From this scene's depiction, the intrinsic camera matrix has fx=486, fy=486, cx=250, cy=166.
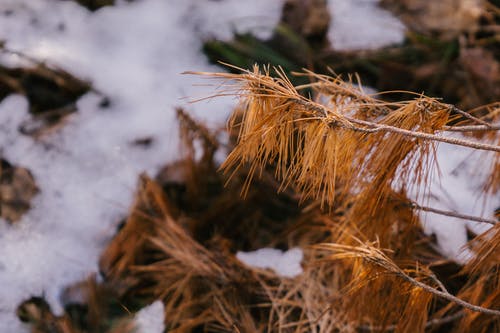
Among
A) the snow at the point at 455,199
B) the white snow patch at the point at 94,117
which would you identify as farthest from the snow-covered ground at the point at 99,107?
the snow at the point at 455,199

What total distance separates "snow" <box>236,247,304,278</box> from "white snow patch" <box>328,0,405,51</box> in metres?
0.64

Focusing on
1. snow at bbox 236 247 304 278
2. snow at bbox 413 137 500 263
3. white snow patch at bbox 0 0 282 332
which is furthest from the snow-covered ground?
snow at bbox 413 137 500 263

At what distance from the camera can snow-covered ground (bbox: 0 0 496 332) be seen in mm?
1137

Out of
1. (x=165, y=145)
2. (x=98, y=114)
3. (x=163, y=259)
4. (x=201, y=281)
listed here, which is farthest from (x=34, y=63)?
(x=201, y=281)

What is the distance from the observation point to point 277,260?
3.73ft

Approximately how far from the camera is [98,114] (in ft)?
4.30

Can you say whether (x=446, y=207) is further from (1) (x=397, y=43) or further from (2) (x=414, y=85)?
(1) (x=397, y=43)

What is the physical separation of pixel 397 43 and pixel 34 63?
104cm

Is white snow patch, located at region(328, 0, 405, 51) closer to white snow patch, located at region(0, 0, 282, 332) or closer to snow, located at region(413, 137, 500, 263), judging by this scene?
white snow patch, located at region(0, 0, 282, 332)

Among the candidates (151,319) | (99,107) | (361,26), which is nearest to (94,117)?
(99,107)

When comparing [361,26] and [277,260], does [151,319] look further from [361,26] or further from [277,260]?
[361,26]

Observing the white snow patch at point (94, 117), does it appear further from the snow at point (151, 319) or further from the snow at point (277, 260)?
the snow at point (277, 260)

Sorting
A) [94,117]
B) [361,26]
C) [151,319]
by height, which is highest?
[361,26]

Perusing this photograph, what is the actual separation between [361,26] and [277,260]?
782 mm
